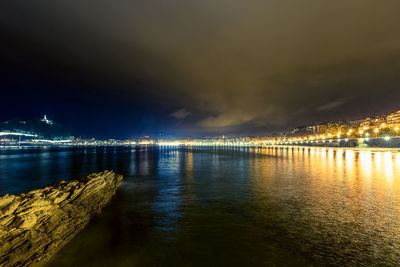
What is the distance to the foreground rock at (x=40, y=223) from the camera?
7.30 meters

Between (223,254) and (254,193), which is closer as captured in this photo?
(223,254)

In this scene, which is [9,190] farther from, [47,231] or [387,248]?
[387,248]

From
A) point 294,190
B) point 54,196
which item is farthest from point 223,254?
point 294,190

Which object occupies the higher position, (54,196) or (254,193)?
(54,196)

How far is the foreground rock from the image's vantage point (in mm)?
7305

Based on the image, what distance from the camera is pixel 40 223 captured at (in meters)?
8.97

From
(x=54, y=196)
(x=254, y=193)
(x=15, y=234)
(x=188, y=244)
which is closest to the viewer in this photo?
(x=15, y=234)

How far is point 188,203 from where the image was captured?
1445 cm

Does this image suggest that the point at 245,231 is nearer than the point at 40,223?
No

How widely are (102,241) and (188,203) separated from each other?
655 centimetres

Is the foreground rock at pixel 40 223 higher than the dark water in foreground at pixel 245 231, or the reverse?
the foreground rock at pixel 40 223

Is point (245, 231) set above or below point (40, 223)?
below

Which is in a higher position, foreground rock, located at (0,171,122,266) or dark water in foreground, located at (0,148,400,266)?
foreground rock, located at (0,171,122,266)

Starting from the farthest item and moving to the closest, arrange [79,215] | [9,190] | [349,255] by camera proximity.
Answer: [9,190] < [79,215] < [349,255]
